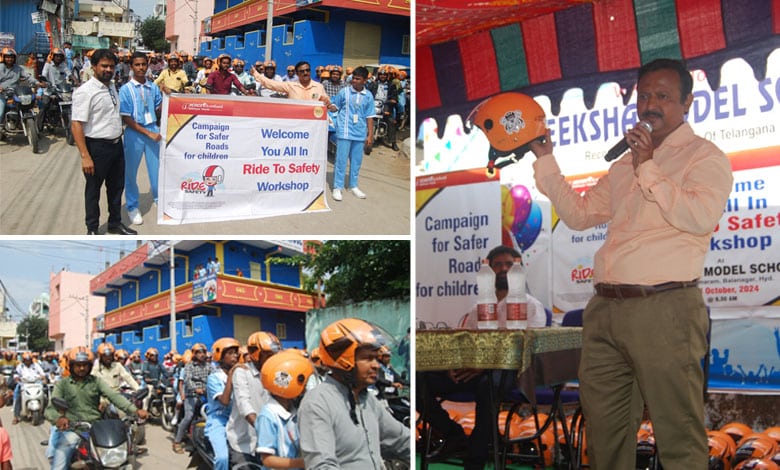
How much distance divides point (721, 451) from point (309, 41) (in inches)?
101

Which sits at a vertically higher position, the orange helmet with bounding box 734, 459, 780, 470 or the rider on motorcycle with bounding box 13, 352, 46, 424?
the rider on motorcycle with bounding box 13, 352, 46, 424

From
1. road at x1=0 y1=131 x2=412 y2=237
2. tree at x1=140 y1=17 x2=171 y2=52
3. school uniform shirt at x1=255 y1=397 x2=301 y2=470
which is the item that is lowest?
school uniform shirt at x1=255 y1=397 x2=301 y2=470

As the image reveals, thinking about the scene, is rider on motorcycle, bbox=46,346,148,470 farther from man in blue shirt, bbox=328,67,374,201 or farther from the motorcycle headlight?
man in blue shirt, bbox=328,67,374,201

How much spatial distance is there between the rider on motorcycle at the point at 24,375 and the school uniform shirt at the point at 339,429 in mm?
1274

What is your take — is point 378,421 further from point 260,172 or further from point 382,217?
point 260,172

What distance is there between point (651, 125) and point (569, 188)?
1.54ft

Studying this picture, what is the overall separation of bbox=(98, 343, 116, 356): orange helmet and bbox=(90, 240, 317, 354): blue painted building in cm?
3

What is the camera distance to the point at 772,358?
12.6ft

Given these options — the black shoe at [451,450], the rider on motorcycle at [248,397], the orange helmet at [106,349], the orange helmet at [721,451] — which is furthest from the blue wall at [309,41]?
the orange helmet at [721,451]

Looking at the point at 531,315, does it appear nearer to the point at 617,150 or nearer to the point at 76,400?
the point at 617,150

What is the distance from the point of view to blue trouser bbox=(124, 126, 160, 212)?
369 cm

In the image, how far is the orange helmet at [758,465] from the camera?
3.62 meters

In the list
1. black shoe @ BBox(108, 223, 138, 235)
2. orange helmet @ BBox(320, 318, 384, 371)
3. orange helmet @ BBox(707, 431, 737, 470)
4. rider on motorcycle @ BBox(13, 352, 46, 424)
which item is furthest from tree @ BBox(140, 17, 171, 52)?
orange helmet @ BBox(707, 431, 737, 470)

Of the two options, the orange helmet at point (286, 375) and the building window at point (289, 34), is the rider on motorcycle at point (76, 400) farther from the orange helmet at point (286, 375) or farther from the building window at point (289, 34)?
the building window at point (289, 34)
